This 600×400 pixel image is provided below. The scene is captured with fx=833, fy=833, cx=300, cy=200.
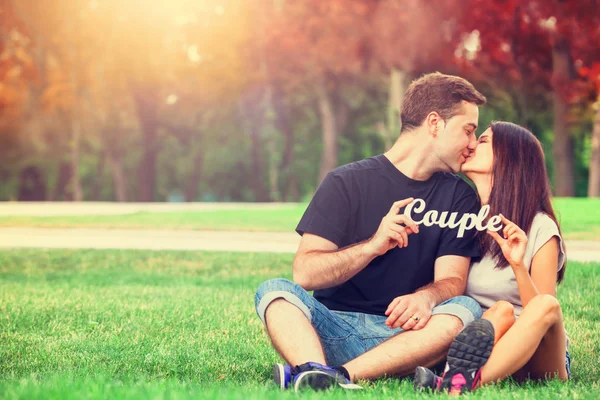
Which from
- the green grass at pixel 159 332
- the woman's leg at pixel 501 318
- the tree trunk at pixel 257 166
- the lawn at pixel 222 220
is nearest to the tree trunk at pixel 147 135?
the tree trunk at pixel 257 166

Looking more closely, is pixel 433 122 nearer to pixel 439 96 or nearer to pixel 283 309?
pixel 439 96

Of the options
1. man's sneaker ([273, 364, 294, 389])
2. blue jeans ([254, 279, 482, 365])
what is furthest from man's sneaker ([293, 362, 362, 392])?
blue jeans ([254, 279, 482, 365])

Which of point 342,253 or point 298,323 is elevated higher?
point 342,253

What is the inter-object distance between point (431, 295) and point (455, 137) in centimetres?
97

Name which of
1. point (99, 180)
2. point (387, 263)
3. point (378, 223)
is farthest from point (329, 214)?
point (99, 180)

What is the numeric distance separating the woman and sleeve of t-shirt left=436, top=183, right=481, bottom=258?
7cm

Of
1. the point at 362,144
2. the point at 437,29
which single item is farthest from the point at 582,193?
the point at 437,29

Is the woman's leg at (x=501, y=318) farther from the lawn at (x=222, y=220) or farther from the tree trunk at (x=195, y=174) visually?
the tree trunk at (x=195, y=174)

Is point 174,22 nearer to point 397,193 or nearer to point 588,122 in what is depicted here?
point 588,122

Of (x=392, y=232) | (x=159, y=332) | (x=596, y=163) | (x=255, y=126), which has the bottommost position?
(x=255, y=126)

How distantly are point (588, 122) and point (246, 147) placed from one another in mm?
18615

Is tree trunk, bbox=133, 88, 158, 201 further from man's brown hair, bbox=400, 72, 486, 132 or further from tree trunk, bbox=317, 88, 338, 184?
man's brown hair, bbox=400, 72, 486, 132

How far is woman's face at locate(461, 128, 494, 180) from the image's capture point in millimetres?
4844

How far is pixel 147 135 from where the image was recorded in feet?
125
